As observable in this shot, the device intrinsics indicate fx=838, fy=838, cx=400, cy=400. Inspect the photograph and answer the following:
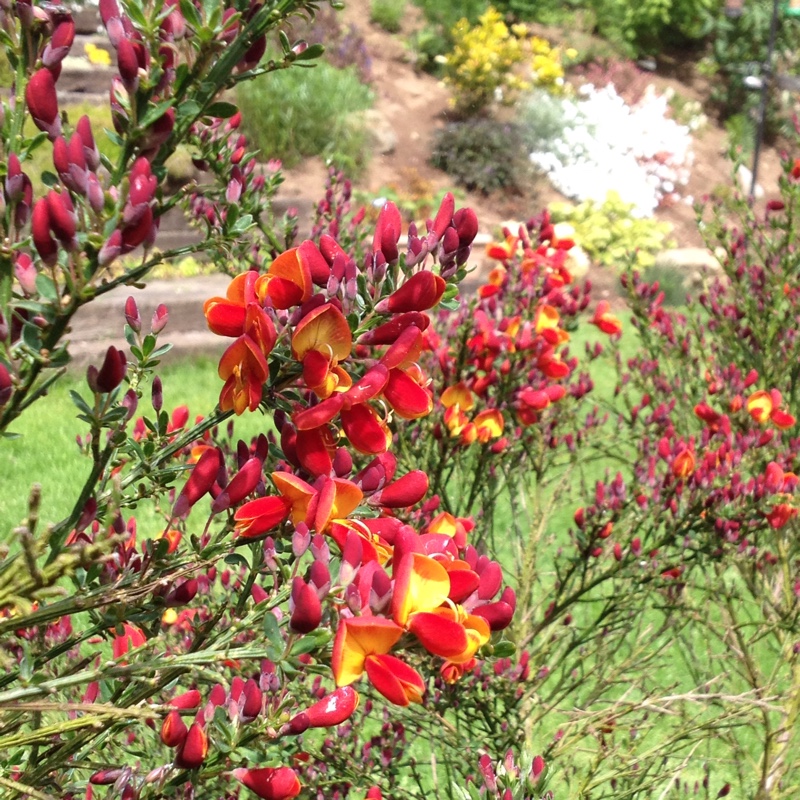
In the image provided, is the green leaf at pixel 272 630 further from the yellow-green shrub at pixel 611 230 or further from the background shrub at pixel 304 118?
the yellow-green shrub at pixel 611 230

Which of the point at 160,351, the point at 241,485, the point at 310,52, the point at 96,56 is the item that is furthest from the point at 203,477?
the point at 96,56

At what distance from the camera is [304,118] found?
29.7 feet

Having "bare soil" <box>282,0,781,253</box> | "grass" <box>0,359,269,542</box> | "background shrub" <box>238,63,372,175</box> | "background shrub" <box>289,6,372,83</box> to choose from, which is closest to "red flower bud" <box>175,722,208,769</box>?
"grass" <box>0,359,269,542</box>

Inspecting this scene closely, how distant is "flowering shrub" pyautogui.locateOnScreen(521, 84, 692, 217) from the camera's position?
37.0ft

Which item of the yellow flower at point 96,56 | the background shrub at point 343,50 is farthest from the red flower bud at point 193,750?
the background shrub at point 343,50

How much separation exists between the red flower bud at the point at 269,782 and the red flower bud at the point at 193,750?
0.04 m

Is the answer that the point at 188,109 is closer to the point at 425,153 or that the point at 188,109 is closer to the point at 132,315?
the point at 132,315

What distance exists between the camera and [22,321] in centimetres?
75

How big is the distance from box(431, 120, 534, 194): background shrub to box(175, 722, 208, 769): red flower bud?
988 centimetres

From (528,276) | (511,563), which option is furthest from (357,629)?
(511,563)

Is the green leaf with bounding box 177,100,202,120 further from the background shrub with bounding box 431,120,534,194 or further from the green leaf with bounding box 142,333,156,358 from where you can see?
the background shrub with bounding box 431,120,534,194

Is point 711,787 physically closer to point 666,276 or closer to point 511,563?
point 511,563

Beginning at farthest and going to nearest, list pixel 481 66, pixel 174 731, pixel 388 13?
pixel 388 13 < pixel 481 66 < pixel 174 731

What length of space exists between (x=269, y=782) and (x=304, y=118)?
9.05 m
